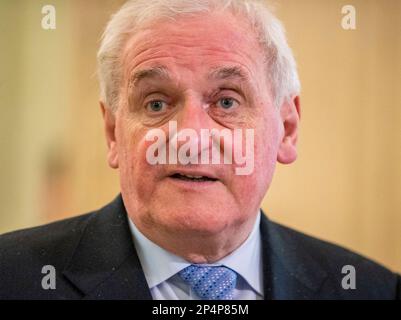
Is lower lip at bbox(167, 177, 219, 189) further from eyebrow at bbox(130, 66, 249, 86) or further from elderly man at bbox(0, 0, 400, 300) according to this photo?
eyebrow at bbox(130, 66, 249, 86)

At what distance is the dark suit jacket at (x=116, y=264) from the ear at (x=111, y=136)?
90 mm

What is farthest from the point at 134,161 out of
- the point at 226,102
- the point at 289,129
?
the point at 289,129

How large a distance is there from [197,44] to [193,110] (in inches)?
5.4

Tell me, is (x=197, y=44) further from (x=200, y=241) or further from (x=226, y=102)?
(x=200, y=241)

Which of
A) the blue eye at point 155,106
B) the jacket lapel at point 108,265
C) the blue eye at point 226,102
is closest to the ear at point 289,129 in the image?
the blue eye at point 226,102

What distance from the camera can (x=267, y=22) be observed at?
1.22 m

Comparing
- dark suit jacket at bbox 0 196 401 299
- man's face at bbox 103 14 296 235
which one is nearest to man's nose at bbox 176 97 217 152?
man's face at bbox 103 14 296 235

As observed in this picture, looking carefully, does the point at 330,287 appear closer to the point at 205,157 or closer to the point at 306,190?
the point at 306,190

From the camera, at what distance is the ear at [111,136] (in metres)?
Result: 1.27

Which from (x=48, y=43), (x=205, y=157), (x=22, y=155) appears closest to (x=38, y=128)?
(x=22, y=155)

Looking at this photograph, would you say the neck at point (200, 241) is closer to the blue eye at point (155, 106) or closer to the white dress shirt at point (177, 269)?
the white dress shirt at point (177, 269)

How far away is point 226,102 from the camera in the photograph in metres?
1.19

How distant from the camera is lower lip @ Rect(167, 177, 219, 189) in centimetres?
115
